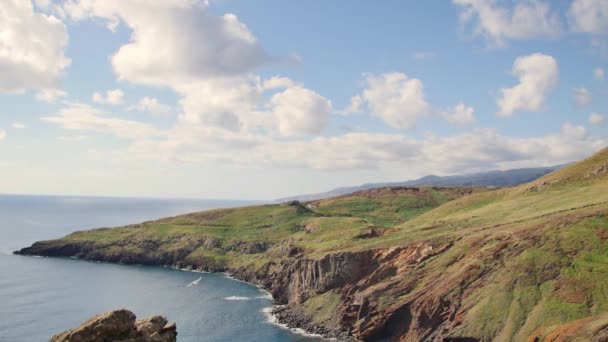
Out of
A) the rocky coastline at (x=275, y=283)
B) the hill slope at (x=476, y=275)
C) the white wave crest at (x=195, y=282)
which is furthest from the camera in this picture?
the white wave crest at (x=195, y=282)

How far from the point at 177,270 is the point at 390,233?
90.0m

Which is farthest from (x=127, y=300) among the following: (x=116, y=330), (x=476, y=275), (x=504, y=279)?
(x=504, y=279)

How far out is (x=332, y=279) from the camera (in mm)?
102062

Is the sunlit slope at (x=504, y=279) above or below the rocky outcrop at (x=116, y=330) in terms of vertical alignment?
below

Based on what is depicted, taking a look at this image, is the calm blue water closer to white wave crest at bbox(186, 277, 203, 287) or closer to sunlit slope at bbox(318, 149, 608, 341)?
white wave crest at bbox(186, 277, 203, 287)

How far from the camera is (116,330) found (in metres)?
41.8

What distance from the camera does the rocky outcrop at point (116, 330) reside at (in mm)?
Answer: 40750

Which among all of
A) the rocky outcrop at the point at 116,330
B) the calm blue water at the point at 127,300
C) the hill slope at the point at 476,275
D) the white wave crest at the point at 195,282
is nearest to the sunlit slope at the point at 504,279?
the hill slope at the point at 476,275

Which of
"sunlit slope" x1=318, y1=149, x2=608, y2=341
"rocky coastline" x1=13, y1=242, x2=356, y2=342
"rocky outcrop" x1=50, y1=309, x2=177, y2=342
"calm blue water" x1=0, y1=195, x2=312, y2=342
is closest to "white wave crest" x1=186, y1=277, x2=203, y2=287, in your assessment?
"calm blue water" x1=0, y1=195, x2=312, y2=342

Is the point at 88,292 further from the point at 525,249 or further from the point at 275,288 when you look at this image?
the point at 525,249

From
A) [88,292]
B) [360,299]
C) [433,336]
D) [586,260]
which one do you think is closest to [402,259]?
[360,299]

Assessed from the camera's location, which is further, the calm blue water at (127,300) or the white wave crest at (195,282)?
the white wave crest at (195,282)

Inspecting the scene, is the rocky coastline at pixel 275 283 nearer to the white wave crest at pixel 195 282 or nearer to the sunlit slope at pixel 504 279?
the sunlit slope at pixel 504 279

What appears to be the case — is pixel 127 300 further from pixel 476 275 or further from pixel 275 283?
pixel 476 275
